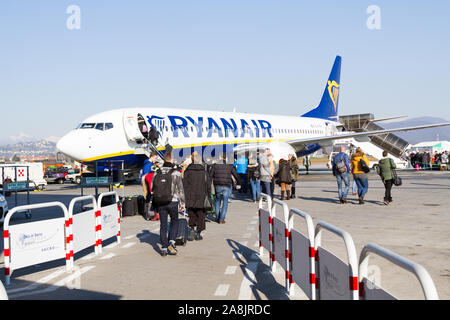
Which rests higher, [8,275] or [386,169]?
[386,169]

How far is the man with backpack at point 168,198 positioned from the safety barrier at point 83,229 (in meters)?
1.23

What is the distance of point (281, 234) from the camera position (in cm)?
613

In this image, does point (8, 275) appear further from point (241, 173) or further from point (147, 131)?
point (147, 131)

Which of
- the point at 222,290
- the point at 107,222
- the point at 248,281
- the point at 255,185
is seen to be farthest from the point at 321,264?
the point at 255,185

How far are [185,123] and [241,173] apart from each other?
6478mm

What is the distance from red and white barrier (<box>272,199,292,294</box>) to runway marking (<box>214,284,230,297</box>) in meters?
0.79

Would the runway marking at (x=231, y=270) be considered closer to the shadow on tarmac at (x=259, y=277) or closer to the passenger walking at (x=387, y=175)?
the shadow on tarmac at (x=259, y=277)

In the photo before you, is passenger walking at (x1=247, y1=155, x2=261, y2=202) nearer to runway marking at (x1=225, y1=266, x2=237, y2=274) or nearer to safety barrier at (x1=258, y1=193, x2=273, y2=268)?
safety barrier at (x1=258, y1=193, x2=273, y2=268)

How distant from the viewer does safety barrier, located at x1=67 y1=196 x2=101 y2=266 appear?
740cm

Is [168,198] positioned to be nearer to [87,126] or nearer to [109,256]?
[109,256]

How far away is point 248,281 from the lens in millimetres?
6285

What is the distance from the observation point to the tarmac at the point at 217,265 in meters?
5.75

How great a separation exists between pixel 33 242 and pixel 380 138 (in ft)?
136
